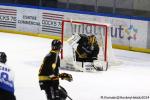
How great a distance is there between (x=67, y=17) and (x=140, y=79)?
6.69m

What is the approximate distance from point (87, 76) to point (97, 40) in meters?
1.69

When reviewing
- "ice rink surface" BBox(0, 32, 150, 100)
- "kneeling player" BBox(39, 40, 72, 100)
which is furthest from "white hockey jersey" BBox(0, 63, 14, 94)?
"ice rink surface" BBox(0, 32, 150, 100)

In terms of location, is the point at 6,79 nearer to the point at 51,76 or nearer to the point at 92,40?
the point at 51,76

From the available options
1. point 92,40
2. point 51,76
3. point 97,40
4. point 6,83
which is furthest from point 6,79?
point 97,40

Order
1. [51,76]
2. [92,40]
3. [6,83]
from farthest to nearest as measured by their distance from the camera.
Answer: [92,40], [51,76], [6,83]

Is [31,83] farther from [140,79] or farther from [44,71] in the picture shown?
[44,71]

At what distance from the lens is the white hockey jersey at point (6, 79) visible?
6.62 meters

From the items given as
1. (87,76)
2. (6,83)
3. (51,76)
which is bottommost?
(87,76)

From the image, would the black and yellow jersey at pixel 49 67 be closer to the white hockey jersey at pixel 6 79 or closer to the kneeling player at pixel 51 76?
the kneeling player at pixel 51 76

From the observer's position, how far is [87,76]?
41.1 feet

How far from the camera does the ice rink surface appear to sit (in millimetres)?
10625

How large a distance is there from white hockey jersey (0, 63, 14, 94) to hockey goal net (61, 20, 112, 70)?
6450 millimetres

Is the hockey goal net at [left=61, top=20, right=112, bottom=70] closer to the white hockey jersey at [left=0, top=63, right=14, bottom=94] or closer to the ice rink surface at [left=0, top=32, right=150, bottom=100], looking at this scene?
the ice rink surface at [left=0, top=32, right=150, bottom=100]

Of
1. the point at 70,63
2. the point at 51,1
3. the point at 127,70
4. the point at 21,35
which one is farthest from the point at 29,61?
the point at 51,1
